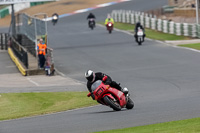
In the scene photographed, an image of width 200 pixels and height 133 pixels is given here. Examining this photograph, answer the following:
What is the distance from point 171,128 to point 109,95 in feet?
12.1

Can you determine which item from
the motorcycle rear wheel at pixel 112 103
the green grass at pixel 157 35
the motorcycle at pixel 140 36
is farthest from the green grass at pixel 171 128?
the green grass at pixel 157 35

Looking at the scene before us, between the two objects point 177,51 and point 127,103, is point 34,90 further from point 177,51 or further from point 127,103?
point 177,51

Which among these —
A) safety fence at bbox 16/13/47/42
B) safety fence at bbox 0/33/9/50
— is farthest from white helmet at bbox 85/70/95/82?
safety fence at bbox 0/33/9/50

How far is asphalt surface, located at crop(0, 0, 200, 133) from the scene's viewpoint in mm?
12312

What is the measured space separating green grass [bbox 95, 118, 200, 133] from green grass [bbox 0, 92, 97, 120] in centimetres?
541

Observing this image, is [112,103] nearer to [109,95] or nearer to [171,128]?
[109,95]

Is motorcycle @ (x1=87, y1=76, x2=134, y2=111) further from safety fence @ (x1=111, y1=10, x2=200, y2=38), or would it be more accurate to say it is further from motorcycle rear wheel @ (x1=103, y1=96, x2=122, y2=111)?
safety fence @ (x1=111, y1=10, x2=200, y2=38)

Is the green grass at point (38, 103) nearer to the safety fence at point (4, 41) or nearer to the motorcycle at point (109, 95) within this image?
the motorcycle at point (109, 95)

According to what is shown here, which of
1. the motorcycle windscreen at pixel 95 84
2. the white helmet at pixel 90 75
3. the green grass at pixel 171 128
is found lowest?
the green grass at pixel 171 128

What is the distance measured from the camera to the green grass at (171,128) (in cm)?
994

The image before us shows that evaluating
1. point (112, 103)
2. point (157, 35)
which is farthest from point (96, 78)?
point (157, 35)

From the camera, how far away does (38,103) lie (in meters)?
18.7

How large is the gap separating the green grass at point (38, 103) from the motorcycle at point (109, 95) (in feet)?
8.12

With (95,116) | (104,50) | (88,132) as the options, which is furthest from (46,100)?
(104,50)
